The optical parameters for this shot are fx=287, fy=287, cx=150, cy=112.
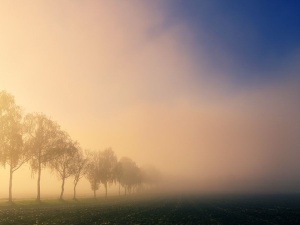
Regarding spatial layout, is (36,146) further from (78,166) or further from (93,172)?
(93,172)

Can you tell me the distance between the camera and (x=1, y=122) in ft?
229

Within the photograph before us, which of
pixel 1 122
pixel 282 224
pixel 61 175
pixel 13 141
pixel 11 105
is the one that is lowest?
pixel 282 224

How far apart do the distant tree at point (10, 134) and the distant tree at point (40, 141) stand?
18.0 feet

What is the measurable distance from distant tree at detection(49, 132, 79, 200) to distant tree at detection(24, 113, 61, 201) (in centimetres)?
197

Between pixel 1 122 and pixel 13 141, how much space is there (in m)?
5.42

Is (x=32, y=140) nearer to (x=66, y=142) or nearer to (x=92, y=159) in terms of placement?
(x=66, y=142)

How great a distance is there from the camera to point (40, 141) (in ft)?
268

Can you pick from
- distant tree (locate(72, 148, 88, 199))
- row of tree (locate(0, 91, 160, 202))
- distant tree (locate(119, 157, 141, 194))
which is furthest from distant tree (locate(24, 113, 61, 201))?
distant tree (locate(119, 157, 141, 194))

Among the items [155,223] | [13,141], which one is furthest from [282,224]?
[13,141]

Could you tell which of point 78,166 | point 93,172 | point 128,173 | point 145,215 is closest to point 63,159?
point 78,166

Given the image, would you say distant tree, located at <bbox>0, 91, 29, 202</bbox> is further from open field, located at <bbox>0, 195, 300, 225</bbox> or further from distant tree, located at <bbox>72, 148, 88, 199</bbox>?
distant tree, located at <bbox>72, 148, 88, 199</bbox>

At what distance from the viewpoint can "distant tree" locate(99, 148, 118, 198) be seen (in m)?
132

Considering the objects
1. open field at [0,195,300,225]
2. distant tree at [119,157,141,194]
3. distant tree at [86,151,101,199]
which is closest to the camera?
open field at [0,195,300,225]

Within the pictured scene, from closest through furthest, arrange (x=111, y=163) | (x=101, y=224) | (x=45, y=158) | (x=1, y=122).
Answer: (x=101, y=224), (x=1, y=122), (x=45, y=158), (x=111, y=163)
